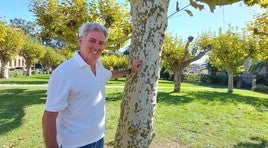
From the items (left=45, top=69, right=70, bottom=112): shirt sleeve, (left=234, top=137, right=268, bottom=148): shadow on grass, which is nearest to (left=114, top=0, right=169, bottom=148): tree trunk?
(left=45, top=69, right=70, bottom=112): shirt sleeve

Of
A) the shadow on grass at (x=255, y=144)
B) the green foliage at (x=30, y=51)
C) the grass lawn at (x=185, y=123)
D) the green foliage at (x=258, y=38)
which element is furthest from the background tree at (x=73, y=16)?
the green foliage at (x=30, y=51)

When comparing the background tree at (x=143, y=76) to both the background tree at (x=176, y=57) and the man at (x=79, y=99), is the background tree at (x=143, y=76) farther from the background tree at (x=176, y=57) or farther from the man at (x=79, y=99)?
the background tree at (x=176, y=57)

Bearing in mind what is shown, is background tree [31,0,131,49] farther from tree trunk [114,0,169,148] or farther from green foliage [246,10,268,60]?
tree trunk [114,0,169,148]

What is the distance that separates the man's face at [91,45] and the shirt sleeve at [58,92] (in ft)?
1.20

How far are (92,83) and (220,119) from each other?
8.73 metres

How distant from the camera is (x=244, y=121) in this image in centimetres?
1145

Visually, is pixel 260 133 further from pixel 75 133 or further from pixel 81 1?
pixel 81 1

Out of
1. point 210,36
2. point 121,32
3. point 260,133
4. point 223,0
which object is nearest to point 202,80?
point 210,36

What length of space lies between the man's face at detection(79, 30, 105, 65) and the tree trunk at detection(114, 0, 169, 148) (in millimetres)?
923

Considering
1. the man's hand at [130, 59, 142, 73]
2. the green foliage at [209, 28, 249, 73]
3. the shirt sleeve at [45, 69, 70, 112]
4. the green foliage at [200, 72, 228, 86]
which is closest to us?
the shirt sleeve at [45, 69, 70, 112]

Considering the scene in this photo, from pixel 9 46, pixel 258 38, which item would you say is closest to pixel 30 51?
pixel 9 46

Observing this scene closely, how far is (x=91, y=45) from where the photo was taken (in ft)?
11.0

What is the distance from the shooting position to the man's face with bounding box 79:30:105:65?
336 centimetres

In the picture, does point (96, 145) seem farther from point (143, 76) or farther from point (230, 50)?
point (230, 50)
